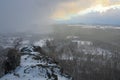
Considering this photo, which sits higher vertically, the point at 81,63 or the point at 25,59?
the point at 25,59

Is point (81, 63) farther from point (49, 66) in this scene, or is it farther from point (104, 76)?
point (49, 66)

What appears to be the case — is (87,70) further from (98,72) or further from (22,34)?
(22,34)

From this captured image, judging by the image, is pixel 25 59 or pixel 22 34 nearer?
pixel 25 59

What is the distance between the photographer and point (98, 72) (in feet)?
226

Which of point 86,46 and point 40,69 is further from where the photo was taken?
point 86,46

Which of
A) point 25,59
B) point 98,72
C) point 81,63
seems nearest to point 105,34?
point 81,63

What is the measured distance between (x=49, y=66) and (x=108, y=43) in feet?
387

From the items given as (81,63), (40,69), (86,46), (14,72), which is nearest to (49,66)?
(40,69)

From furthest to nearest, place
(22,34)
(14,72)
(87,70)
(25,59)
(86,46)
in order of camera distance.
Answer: (22,34), (86,46), (87,70), (25,59), (14,72)

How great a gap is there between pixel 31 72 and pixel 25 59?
6.37 meters

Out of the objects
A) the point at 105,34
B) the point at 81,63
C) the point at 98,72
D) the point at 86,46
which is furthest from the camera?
Answer: the point at 105,34

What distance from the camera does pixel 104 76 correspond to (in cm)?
6475

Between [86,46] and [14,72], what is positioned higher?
[14,72]

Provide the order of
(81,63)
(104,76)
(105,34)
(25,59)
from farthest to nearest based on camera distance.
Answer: (105,34) → (81,63) → (104,76) → (25,59)
